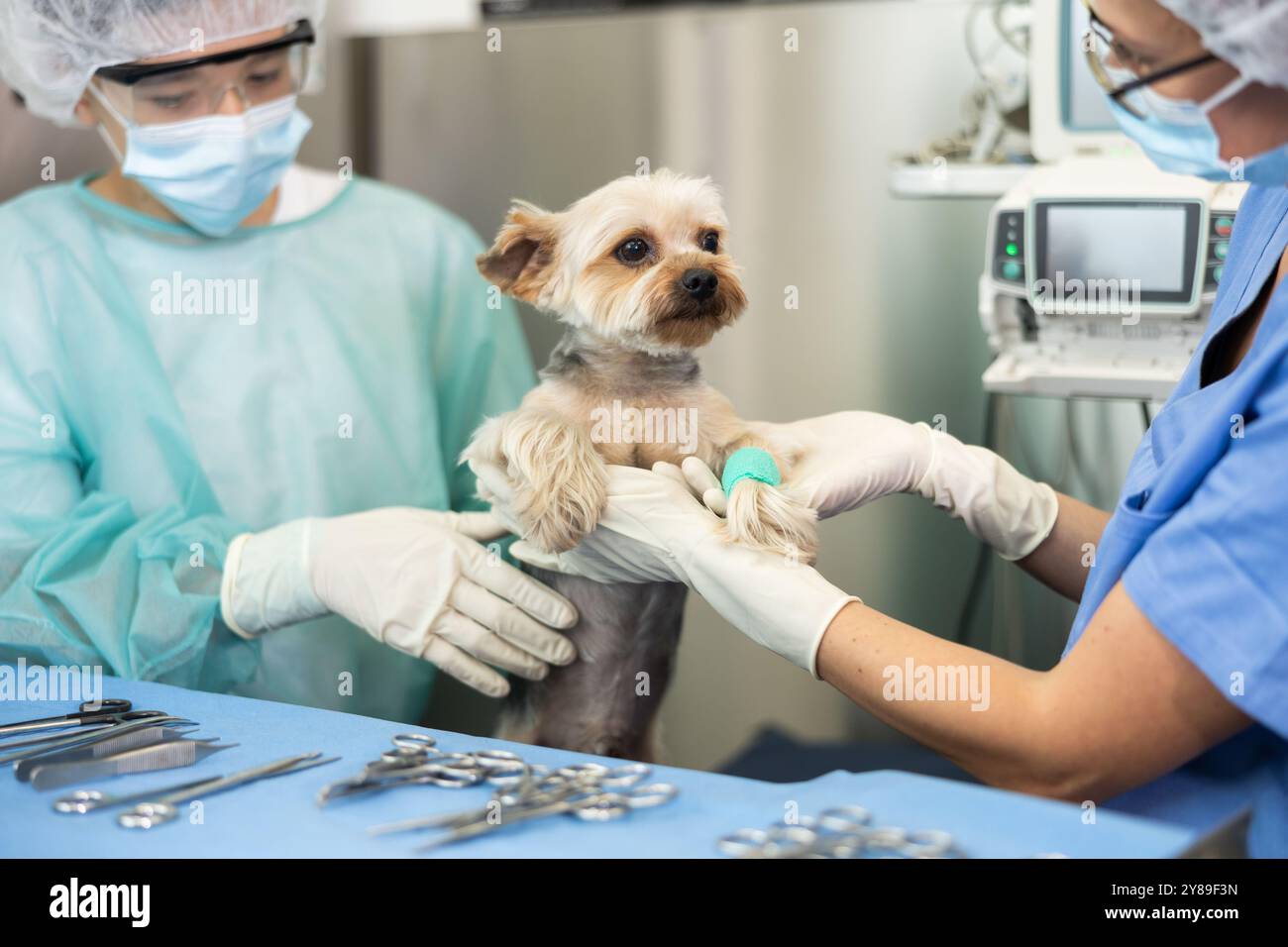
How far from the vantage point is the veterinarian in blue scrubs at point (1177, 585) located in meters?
0.87

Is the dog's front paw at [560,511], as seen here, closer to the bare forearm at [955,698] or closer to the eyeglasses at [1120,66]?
the bare forearm at [955,698]

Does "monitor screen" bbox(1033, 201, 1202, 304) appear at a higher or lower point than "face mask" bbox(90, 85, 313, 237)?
lower

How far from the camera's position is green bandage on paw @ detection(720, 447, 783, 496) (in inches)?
48.7

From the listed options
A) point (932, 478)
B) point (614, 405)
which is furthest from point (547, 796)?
point (932, 478)

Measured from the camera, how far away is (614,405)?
1371 mm

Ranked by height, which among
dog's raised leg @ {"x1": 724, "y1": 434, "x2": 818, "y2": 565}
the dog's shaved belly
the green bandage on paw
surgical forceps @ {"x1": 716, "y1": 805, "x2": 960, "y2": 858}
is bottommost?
the dog's shaved belly

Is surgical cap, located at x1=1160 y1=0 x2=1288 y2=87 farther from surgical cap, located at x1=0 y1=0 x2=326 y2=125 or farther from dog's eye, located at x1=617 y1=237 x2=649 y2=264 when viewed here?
surgical cap, located at x1=0 y1=0 x2=326 y2=125

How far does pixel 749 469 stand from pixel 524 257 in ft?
Result: 1.29

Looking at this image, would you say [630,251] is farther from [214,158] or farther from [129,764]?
[129,764]

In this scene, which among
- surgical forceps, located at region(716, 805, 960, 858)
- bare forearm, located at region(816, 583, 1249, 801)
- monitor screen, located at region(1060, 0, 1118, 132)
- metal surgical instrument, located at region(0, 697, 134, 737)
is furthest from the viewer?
monitor screen, located at region(1060, 0, 1118, 132)

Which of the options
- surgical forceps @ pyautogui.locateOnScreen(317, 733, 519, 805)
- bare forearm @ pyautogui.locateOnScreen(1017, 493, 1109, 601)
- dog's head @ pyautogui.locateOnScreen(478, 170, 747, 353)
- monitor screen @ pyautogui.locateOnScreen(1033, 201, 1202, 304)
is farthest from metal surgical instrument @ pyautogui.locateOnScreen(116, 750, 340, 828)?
monitor screen @ pyautogui.locateOnScreen(1033, 201, 1202, 304)

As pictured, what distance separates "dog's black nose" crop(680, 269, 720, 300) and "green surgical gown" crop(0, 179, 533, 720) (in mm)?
556

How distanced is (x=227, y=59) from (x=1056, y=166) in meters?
1.20
